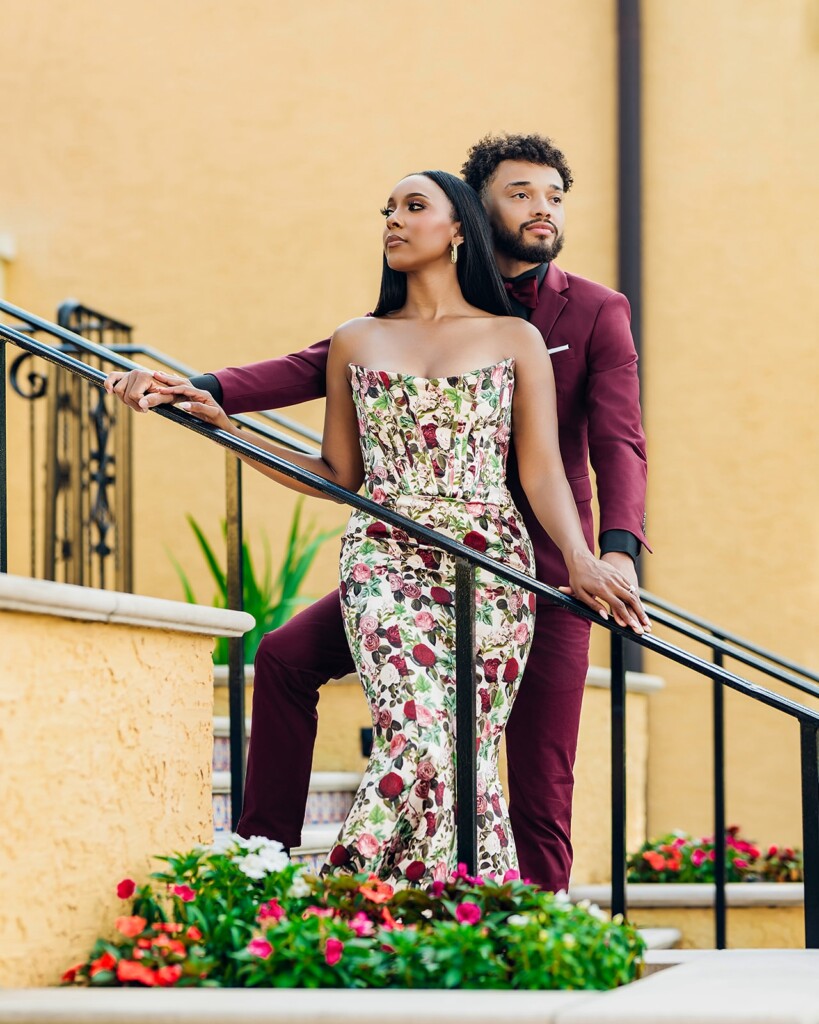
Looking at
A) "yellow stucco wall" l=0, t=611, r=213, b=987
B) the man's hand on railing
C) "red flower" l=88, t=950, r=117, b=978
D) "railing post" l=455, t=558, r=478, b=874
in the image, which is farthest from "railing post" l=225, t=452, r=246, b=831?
"red flower" l=88, t=950, r=117, b=978

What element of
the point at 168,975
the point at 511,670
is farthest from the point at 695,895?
the point at 168,975

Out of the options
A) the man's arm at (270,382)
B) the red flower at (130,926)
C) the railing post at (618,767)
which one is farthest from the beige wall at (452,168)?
the red flower at (130,926)

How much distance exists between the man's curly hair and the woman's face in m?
0.22

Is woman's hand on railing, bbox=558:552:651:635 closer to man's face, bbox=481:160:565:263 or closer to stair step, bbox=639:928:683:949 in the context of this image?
man's face, bbox=481:160:565:263

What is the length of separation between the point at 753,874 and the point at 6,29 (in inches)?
195

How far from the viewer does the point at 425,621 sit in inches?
114

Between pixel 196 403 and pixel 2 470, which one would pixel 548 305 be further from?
pixel 2 470

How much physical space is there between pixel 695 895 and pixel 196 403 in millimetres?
2722

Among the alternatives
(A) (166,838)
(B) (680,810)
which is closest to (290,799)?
(A) (166,838)

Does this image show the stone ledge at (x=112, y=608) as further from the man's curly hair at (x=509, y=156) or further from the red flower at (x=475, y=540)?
the man's curly hair at (x=509, y=156)

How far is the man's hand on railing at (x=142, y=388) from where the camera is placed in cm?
288

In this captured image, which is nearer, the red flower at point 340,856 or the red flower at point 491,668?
the red flower at point 340,856

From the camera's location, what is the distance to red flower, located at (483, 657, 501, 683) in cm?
295

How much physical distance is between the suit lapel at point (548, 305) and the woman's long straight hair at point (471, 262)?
110 millimetres
